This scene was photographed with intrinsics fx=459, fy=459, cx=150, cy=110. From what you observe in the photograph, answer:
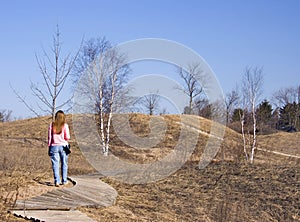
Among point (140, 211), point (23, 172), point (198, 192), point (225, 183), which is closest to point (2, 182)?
point (23, 172)

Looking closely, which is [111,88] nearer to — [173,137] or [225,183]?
[173,137]

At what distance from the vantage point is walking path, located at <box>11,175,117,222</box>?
7.96 metres

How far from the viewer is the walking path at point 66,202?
796 centimetres

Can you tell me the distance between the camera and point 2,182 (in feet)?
34.5

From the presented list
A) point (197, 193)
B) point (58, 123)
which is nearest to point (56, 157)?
point (58, 123)

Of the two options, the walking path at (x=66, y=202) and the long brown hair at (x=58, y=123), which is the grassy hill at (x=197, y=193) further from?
the long brown hair at (x=58, y=123)

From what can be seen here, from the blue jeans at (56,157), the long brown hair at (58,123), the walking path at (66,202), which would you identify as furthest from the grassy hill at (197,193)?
the long brown hair at (58,123)

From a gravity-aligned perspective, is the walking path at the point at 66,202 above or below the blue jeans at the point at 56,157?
below

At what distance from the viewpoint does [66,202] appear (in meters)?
9.12

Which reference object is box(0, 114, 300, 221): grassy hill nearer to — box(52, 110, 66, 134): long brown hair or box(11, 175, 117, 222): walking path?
box(11, 175, 117, 222): walking path

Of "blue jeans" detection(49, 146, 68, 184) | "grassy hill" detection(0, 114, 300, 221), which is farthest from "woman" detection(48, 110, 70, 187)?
"grassy hill" detection(0, 114, 300, 221)

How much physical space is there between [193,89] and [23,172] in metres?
20.3

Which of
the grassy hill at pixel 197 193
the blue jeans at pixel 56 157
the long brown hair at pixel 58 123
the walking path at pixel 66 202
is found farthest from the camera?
the blue jeans at pixel 56 157

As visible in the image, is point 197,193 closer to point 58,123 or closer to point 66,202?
point 58,123
